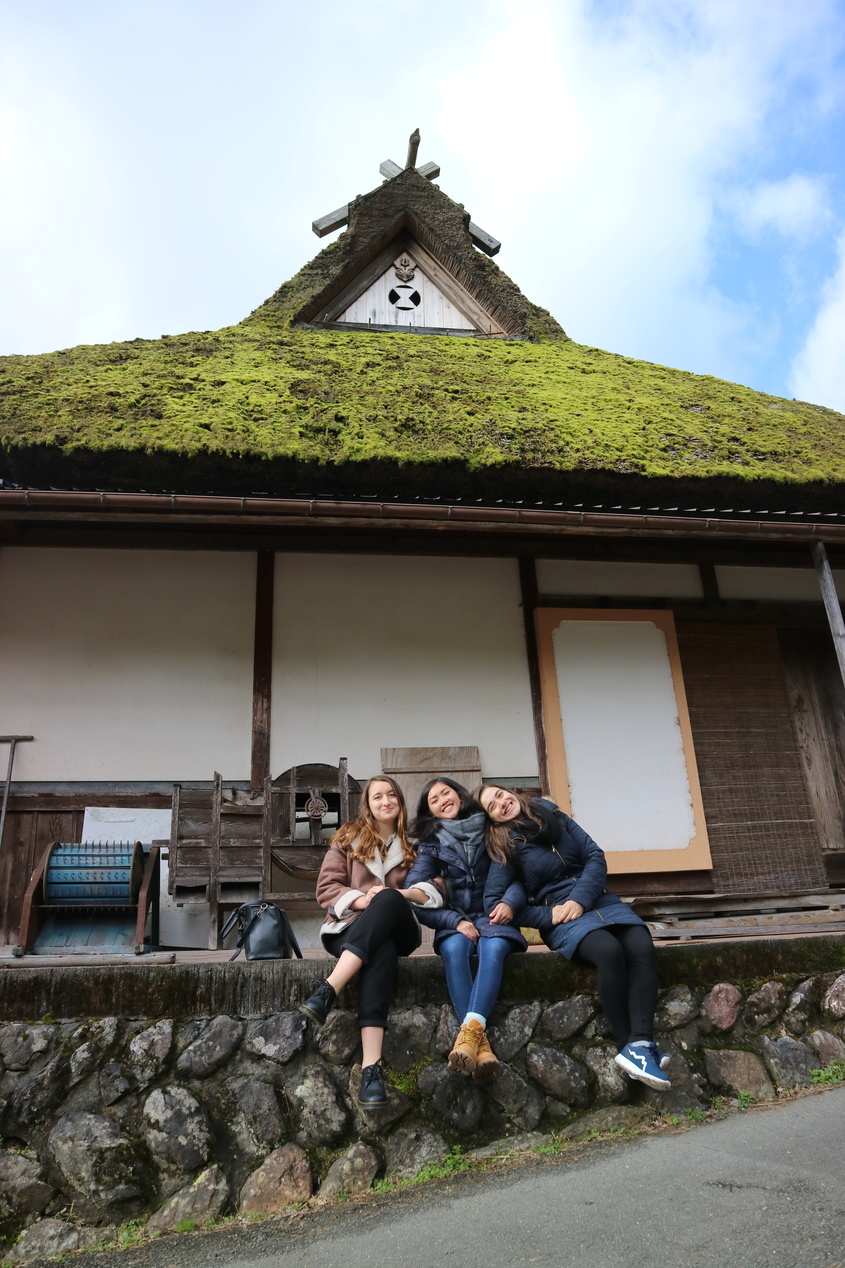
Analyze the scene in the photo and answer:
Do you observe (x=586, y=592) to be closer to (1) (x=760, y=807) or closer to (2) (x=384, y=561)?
(2) (x=384, y=561)

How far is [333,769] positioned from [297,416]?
7.87 ft

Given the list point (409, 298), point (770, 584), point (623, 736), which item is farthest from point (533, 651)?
point (409, 298)

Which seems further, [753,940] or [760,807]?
[760,807]

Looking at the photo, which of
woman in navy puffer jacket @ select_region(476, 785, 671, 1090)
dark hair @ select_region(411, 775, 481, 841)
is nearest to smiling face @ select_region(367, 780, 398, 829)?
dark hair @ select_region(411, 775, 481, 841)

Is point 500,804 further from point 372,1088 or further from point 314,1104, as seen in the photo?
point 314,1104

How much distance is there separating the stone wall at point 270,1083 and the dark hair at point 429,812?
0.52 meters

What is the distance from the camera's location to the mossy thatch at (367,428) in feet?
17.5

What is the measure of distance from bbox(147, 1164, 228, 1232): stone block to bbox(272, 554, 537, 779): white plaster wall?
9.62 feet

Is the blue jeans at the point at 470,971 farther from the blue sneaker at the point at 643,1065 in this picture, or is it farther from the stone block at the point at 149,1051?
the stone block at the point at 149,1051

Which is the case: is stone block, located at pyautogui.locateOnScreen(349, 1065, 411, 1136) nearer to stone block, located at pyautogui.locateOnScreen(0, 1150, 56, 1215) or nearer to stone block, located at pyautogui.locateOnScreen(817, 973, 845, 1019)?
stone block, located at pyautogui.locateOnScreen(0, 1150, 56, 1215)

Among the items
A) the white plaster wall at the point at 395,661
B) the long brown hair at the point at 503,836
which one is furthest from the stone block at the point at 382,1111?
the white plaster wall at the point at 395,661

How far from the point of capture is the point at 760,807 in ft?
19.8

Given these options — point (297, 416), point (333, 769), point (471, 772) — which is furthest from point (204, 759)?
point (297, 416)

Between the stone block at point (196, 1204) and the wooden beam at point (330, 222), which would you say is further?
the wooden beam at point (330, 222)
